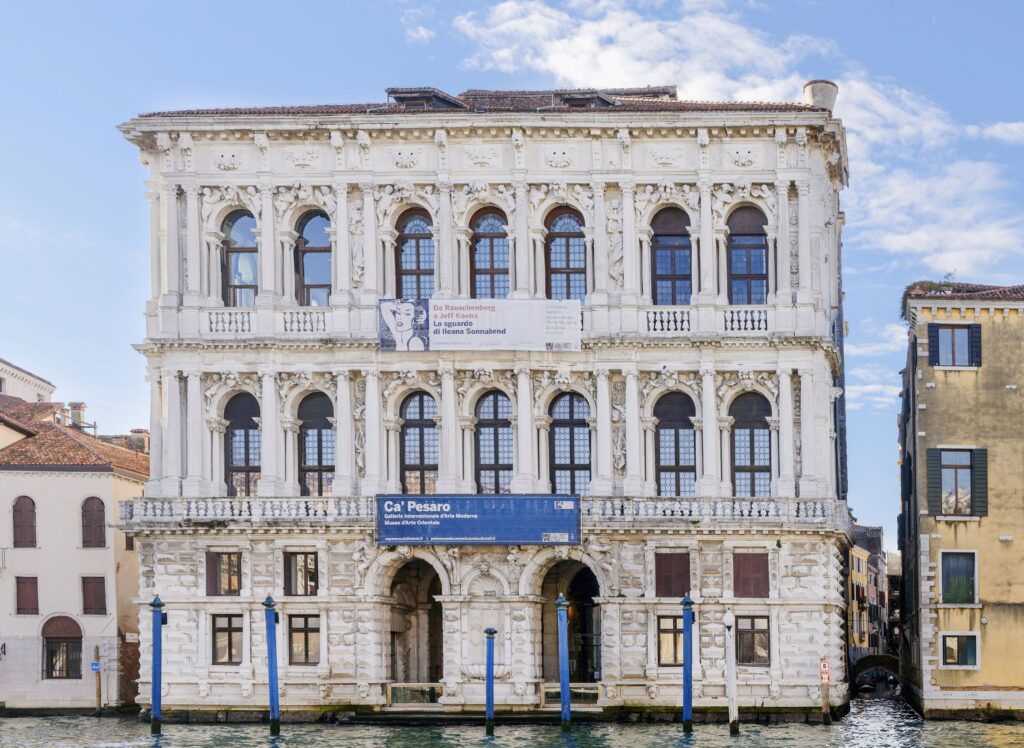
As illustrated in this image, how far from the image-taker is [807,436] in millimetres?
46656

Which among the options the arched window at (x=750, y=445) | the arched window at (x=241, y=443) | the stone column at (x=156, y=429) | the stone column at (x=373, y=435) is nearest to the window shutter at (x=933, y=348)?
the arched window at (x=750, y=445)

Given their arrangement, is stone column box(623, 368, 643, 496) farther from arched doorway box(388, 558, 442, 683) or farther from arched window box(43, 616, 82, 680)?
arched window box(43, 616, 82, 680)

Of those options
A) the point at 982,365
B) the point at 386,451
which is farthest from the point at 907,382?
the point at 386,451

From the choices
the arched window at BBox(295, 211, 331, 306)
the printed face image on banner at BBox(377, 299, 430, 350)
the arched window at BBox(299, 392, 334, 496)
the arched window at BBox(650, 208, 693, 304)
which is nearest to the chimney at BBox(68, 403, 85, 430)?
the arched window at BBox(299, 392, 334, 496)

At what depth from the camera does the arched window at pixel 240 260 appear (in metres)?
49.2

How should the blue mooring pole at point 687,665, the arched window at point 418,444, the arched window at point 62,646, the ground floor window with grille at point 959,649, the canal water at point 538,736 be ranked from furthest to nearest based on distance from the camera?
the arched window at point 62,646 < the arched window at point 418,444 < the ground floor window with grille at point 959,649 < the blue mooring pole at point 687,665 < the canal water at point 538,736

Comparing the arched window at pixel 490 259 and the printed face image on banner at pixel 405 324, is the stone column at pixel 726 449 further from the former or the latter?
the printed face image on banner at pixel 405 324

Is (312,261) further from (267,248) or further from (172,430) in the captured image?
(172,430)

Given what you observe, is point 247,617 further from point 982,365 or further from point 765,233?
point 982,365

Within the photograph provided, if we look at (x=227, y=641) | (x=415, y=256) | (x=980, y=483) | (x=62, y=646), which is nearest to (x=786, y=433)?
(x=980, y=483)

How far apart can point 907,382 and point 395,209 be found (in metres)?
17.7

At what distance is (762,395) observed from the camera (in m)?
47.5

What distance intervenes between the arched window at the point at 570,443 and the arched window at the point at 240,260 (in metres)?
9.35

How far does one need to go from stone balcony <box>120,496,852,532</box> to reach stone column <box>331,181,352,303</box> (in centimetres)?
573
